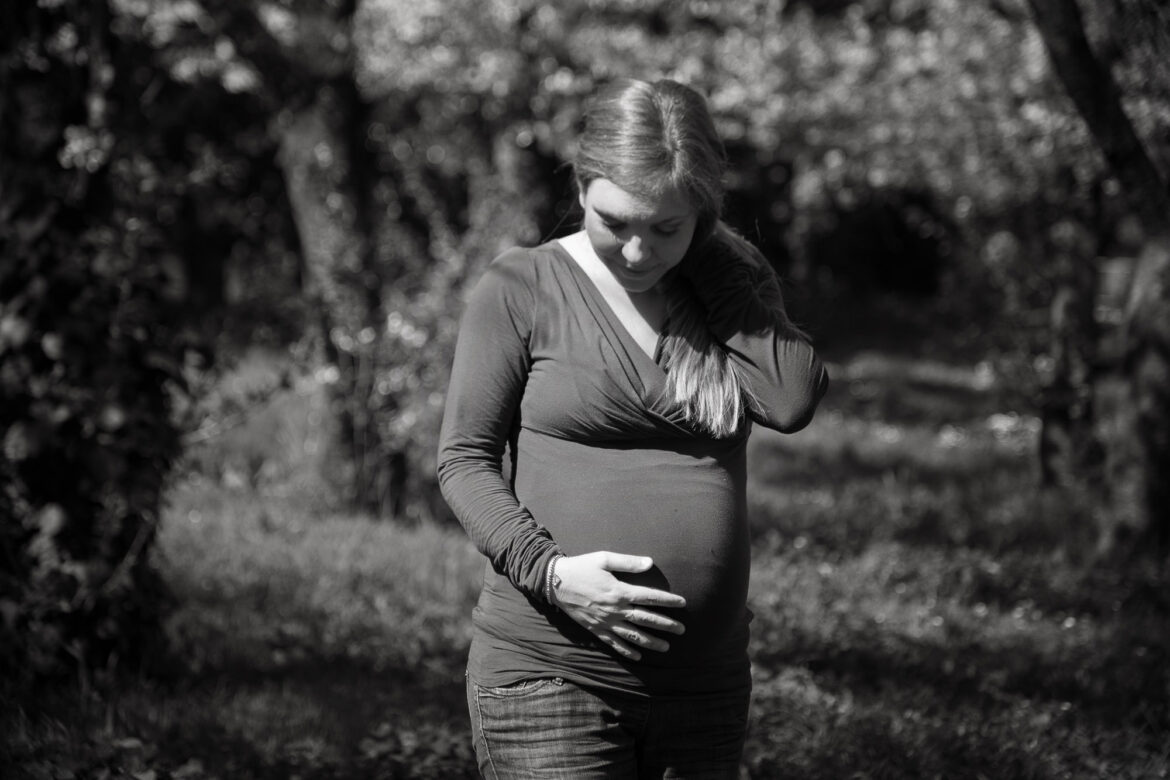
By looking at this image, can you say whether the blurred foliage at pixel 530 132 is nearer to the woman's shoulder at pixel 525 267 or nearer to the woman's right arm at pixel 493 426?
the woman's shoulder at pixel 525 267

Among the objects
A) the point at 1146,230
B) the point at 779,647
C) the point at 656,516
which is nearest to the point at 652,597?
the point at 656,516

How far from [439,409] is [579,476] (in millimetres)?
4333

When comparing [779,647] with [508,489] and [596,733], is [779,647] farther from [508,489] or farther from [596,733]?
[508,489]

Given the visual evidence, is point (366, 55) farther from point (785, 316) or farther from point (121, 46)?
point (785, 316)

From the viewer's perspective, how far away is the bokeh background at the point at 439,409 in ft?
12.2

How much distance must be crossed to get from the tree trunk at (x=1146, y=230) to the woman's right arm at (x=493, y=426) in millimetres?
3560

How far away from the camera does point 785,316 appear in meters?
2.37

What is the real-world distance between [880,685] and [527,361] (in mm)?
2620

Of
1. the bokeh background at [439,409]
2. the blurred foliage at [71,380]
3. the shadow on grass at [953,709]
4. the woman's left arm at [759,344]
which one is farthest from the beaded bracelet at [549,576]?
the blurred foliage at [71,380]

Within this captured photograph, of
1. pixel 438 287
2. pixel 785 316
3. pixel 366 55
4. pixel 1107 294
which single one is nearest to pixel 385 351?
pixel 438 287

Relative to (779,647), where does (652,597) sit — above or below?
above

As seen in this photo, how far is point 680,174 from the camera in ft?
7.06

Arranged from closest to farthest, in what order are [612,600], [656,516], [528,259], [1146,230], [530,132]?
[612,600]
[656,516]
[528,259]
[1146,230]
[530,132]

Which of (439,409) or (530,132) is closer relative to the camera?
(439,409)
